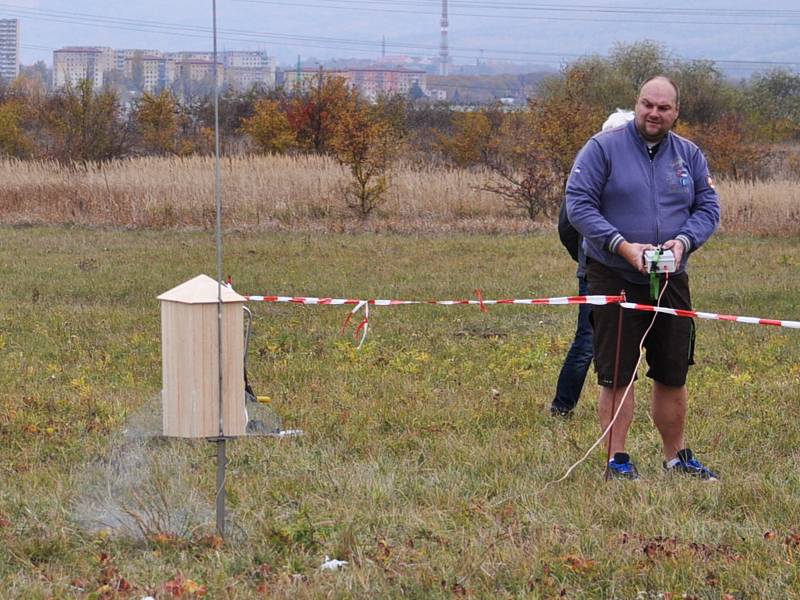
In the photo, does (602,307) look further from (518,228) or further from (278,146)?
(278,146)

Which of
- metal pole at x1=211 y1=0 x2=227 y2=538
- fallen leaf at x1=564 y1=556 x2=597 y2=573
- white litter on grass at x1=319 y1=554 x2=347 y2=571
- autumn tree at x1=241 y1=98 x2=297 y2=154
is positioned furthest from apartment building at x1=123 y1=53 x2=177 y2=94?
fallen leaf at x1=564 y1=556 x2=597 y2=573

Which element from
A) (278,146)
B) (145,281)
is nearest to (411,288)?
(145,281)

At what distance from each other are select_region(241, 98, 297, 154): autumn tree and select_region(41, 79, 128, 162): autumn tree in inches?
204

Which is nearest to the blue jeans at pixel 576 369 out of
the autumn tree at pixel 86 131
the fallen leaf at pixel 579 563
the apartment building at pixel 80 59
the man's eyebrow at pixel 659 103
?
the man's eyebrow at pixel 659 103

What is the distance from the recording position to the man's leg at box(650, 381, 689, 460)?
5953 mm

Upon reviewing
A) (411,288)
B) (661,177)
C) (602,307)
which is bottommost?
(411,288)

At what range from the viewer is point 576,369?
24.2 ft

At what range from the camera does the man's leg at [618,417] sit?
5.91 metres

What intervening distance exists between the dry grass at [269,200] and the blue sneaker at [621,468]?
53.7 feet

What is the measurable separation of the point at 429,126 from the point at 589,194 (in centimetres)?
5000

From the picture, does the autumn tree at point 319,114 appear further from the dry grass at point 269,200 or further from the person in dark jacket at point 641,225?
the person in dark jacket at point 641,225

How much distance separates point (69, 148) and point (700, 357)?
2523 cm

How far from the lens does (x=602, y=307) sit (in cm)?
582

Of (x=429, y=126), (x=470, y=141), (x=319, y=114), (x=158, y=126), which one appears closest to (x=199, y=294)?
(x=319, y=114)
